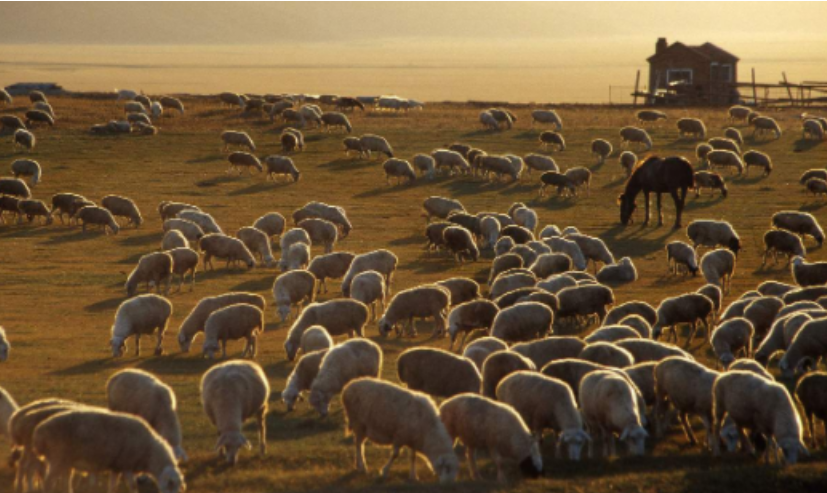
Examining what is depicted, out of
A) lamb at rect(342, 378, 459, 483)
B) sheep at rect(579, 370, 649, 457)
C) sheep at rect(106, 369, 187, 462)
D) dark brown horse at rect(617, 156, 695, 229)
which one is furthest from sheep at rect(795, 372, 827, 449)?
dark brown horse at rect(617, 156, 695, 229)

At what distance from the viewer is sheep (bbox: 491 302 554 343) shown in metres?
17.7

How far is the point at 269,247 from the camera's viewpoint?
27.4 meters

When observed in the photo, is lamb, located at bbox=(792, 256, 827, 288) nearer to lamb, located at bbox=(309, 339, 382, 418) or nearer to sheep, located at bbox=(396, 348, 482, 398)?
sheep, located at bbox=(396, 348, 482, 398)

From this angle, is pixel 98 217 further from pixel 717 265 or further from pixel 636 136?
pixel 636 136

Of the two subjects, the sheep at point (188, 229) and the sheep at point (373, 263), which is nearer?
the sheep at point (373, 263)

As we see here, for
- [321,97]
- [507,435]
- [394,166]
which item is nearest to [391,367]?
[507,435]

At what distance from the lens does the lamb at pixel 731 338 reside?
17.0 metres

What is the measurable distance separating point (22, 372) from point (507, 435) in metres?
8.72

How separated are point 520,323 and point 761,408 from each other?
5.68 meters

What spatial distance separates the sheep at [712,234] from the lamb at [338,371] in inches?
621

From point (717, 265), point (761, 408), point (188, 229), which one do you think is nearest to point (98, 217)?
point (188, 229)

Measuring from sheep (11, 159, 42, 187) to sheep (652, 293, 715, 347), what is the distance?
90.2 ft

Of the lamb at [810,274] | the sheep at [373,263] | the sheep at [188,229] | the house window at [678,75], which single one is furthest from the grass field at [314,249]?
the house window at [678,75]

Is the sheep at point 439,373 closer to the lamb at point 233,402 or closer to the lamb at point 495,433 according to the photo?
the lamb at point 495,433
